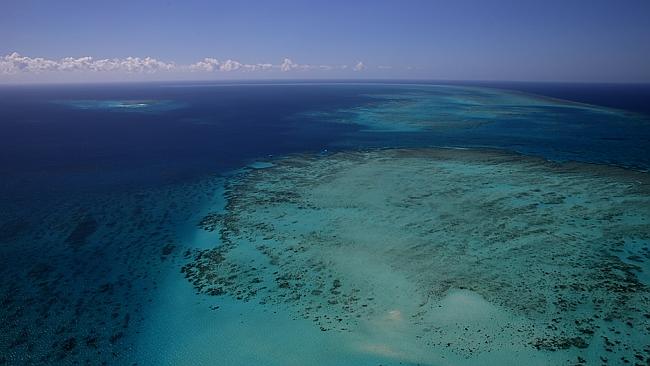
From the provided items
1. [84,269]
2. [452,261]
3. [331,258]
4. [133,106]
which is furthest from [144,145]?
[133,106]

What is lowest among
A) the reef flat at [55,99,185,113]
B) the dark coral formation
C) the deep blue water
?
the dark coral formation

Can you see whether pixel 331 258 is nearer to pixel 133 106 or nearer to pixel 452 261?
pixel 452 261

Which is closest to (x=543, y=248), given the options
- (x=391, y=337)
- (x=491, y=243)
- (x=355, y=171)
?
(x=491, y=243)

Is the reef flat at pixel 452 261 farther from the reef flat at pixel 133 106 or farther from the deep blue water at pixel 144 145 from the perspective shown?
A: the reef flat at pixel 133 106

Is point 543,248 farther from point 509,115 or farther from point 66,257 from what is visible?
point 509,115

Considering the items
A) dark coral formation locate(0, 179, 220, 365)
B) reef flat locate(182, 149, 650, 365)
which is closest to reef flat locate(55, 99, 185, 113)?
dark coral formation locate(0, 179, 220, 365)

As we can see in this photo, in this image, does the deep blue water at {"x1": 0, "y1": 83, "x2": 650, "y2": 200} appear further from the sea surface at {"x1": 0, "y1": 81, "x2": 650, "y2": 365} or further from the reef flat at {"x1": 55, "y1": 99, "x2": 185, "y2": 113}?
the reef flat at {"x1": 55, "y1": 99, "x2": 185, "y2": 113}
